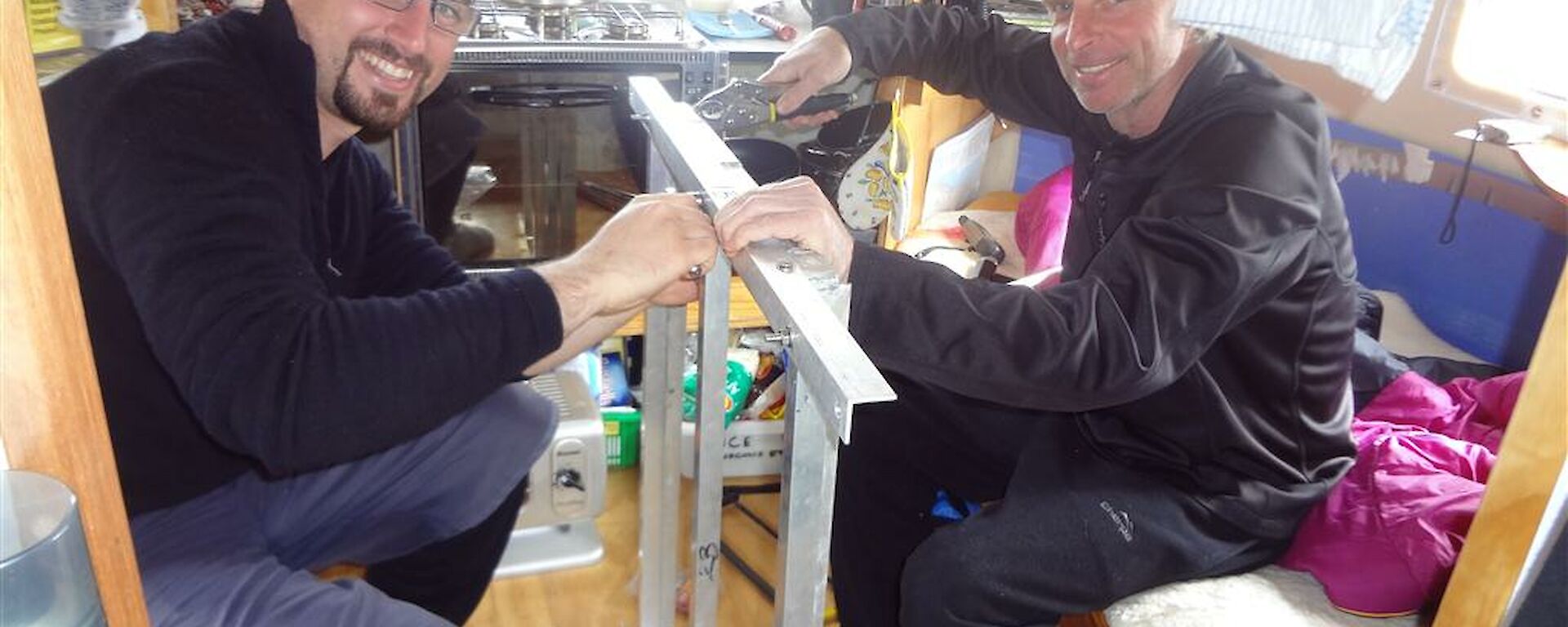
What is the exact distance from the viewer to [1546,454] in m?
0.89

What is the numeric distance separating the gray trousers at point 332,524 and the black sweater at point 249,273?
0.21 m

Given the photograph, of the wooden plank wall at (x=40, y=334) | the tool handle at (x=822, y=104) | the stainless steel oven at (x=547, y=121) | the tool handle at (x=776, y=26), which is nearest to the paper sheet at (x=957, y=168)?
the tool handle at (x=822, y=104)

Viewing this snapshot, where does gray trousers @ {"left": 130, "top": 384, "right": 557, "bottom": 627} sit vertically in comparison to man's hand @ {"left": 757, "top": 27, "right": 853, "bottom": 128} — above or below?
below

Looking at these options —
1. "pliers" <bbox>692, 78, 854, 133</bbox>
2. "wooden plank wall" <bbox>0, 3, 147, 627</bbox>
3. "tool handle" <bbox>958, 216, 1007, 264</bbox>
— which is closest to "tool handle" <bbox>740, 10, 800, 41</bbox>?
"tool handle" <bbox>958, 216, 1007, 264</bbox>

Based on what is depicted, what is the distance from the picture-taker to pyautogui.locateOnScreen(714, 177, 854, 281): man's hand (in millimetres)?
968

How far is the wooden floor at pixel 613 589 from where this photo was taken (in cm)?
176

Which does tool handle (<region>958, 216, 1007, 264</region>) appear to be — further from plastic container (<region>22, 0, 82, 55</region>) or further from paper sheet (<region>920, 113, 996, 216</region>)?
plastic container (<region>22, 0, 82, 55</region>)

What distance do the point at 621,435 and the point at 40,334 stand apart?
154 centimetres

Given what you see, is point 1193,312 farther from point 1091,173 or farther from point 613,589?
point 613,589

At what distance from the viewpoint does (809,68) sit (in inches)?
59.3

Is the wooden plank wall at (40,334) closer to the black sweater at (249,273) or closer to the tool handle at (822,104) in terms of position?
the black sweater at (249,273)

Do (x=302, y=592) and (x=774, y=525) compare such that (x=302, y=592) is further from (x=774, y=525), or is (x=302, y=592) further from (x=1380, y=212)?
(x=1380, y=212)

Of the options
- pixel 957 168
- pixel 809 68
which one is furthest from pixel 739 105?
pixel 957 168

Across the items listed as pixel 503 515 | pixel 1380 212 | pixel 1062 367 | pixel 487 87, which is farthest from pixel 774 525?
pixel 1380 212
